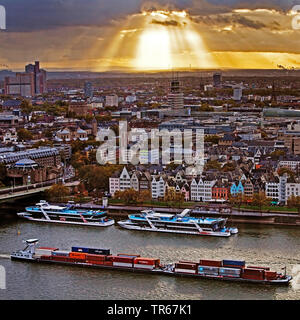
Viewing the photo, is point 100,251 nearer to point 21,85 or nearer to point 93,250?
point 93,250

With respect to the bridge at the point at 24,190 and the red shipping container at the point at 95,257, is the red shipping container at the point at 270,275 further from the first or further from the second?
the bridge at the point at 24,190

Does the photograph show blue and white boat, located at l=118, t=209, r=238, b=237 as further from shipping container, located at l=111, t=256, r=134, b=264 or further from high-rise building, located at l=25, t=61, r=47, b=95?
high-rise building, located at l=25, t=61, r=47, b=95

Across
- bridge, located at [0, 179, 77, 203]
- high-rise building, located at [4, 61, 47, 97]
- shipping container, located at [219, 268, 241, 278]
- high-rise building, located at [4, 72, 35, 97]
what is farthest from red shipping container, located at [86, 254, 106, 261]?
high-rise building, located at [4, 72, 35, 97]

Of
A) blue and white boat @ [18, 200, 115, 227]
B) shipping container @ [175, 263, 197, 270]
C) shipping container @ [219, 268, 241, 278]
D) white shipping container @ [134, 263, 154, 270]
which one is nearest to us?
shipping container @ [219, 268, 241, 278]

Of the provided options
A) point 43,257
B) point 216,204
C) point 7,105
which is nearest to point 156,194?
point 216,204

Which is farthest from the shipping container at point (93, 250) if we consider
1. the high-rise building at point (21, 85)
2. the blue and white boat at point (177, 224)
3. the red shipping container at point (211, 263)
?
the high-rise building at point (21, 85)

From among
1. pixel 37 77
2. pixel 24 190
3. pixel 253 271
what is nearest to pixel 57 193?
pixel 24 190
